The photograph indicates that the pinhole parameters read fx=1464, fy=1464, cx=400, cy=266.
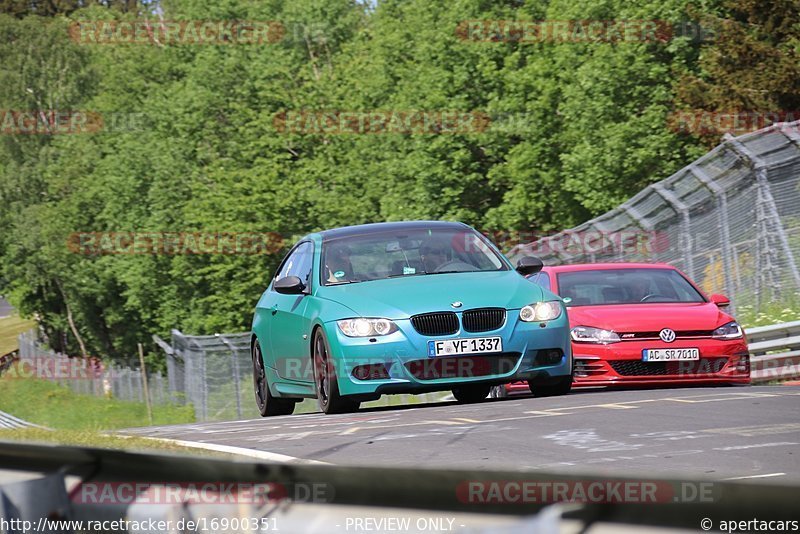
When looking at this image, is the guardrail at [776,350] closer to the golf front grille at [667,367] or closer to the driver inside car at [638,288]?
the driver inside car at [638,288]

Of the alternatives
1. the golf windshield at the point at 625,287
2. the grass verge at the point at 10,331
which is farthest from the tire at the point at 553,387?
the grass verge at the point at 10,331

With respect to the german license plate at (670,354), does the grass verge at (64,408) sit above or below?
below

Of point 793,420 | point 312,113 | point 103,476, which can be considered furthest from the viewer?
point 312,113

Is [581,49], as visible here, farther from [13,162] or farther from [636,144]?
[13,162]

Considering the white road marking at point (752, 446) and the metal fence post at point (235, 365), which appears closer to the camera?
the white road marking at point (752, 446)

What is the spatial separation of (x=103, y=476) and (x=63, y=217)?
68652 millimetres

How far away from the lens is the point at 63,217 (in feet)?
231

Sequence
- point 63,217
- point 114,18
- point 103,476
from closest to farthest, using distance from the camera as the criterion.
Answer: point 103,476 < point 63,217 < point 114,18

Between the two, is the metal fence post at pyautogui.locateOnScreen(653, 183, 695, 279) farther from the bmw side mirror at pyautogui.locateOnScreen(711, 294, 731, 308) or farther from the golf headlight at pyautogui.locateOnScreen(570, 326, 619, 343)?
the golf headlight at pyautogui.locateOnScreen(570, 326, 619, 343)

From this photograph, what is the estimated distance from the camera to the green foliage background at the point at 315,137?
42781mm

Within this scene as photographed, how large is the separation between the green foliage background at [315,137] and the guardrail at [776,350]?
70.8 feet

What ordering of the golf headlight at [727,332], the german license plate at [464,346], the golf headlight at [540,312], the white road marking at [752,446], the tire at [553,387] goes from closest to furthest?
the white road marking at [752,446] → the german license plate at [464,346] → the golf headlight at [540,312] → the tire at [553,387] → the golf headlight at [727,332]

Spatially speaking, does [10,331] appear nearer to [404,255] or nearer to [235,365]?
[235,365]

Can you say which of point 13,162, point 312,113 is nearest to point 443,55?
point 312,113
